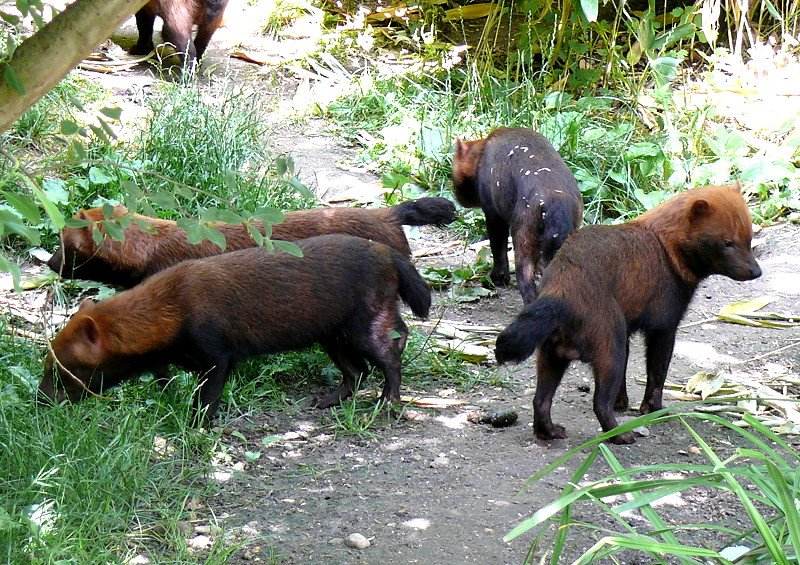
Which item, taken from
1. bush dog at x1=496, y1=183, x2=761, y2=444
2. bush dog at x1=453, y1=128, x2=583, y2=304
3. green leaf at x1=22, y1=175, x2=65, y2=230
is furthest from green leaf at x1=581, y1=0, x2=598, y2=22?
green leaf at x1=22, y1=175, x2=65, y2=230

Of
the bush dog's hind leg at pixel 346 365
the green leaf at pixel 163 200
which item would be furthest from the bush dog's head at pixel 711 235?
the green leaf at pixel 163 200

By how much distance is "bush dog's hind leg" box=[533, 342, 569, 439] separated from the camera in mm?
5102

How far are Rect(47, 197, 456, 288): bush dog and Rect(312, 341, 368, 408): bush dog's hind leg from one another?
76 centimetres

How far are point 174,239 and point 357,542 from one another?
2615 mm

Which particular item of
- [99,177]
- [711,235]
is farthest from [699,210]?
[99,177]

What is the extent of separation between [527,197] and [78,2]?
14.1 feet

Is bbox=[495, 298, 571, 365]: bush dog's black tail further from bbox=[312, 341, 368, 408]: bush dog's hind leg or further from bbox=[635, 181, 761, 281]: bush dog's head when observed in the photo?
bbox=[312, 341, 368, 408]: bush dog's hind leg

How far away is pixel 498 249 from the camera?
7.56 meters

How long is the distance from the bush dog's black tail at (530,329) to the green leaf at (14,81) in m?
2.59

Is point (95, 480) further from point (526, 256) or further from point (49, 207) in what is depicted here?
point (526, 256)

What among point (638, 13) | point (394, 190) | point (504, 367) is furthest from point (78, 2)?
point (638, 13)

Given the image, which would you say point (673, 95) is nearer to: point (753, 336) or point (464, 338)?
point (753, 336)

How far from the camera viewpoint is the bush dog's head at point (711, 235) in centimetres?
535

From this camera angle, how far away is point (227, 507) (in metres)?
4.49
